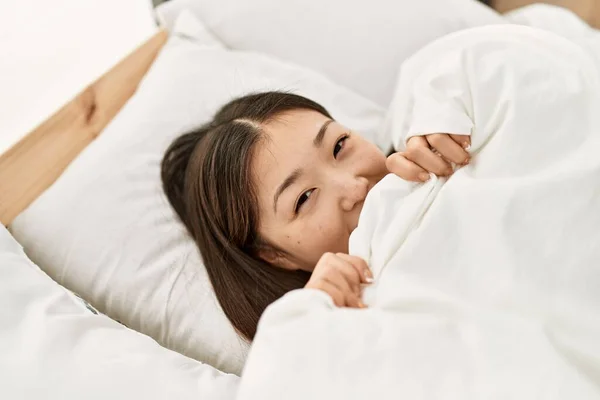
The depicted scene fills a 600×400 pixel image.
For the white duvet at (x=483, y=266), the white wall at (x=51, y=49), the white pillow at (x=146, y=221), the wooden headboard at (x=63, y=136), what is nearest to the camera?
the white duvet at (x=483, y=266)

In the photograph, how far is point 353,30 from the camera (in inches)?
52.4

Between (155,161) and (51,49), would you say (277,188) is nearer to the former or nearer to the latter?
(155,161)

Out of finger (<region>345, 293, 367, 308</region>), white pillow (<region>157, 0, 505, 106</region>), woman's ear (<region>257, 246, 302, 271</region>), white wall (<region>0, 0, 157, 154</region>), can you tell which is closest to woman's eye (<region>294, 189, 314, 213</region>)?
woman's ear (<region>257, 246, 302, 271</region>)

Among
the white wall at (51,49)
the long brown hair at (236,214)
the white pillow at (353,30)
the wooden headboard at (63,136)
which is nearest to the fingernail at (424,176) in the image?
the long brown hair at (236,214)

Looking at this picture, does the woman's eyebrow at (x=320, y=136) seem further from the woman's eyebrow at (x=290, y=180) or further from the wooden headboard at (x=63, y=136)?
the wooden headboard at (x=63, y=136)

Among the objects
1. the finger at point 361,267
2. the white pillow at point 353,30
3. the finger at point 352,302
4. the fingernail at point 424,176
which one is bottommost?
the finger at point 352,302

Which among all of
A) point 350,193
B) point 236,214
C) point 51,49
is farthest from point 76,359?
point 51,49

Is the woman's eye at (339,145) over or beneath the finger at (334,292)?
over

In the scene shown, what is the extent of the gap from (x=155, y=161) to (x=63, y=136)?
Answer: 0.22 meters

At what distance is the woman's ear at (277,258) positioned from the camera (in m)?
0.98

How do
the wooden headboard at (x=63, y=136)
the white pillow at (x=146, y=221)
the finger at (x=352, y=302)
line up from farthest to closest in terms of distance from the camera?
the wooden headboard at (x=63, y=136) < the white pillow at (x=146, y=221) < the finger at (x=352, y=302)

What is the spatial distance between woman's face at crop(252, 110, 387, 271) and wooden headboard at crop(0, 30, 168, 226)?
495mm

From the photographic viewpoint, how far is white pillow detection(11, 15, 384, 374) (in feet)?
3.16

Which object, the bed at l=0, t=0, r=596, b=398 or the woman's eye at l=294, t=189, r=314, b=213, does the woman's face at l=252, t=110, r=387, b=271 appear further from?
the bed at l=0, t=0, r=596, b=398
